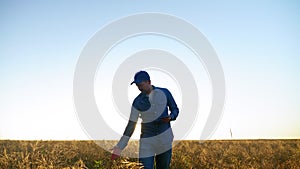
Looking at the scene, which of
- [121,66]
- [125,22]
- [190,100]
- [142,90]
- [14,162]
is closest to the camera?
[142,90]

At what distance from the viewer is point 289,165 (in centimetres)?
942

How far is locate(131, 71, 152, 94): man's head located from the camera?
16.6ft

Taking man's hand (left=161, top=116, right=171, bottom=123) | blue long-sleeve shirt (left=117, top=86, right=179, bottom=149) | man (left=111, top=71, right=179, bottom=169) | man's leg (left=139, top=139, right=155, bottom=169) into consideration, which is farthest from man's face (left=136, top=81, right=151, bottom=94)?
man's leg (left=139, top=139, right=155, bottom=169)

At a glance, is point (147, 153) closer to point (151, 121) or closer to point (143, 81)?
point (151, 121)

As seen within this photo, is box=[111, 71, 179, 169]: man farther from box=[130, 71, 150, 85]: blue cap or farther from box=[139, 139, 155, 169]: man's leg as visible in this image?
box=[130, 71, 150, 85]: blue cap

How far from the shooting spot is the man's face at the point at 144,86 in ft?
16.8

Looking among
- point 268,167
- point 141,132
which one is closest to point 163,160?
point 141,132

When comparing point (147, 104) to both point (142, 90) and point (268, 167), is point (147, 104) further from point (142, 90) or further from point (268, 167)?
point (268, 167)

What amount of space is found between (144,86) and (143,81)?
0.09 metres

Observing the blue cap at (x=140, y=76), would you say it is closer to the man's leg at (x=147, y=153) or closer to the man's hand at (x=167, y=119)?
the man's hand at (x=167, y=119)

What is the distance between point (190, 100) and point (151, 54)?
3.01 m

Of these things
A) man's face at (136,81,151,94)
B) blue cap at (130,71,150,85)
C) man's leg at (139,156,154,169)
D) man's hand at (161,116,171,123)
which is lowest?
man's leg at (139,156,154,169)

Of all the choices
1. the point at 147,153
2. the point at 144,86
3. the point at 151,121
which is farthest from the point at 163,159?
the point at 144,86

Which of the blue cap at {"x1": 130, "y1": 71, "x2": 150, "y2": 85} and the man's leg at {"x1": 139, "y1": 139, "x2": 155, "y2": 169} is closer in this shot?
the blue cap at {"x1": 130, "y1": 71, "x2": 150, "y2": 85}
